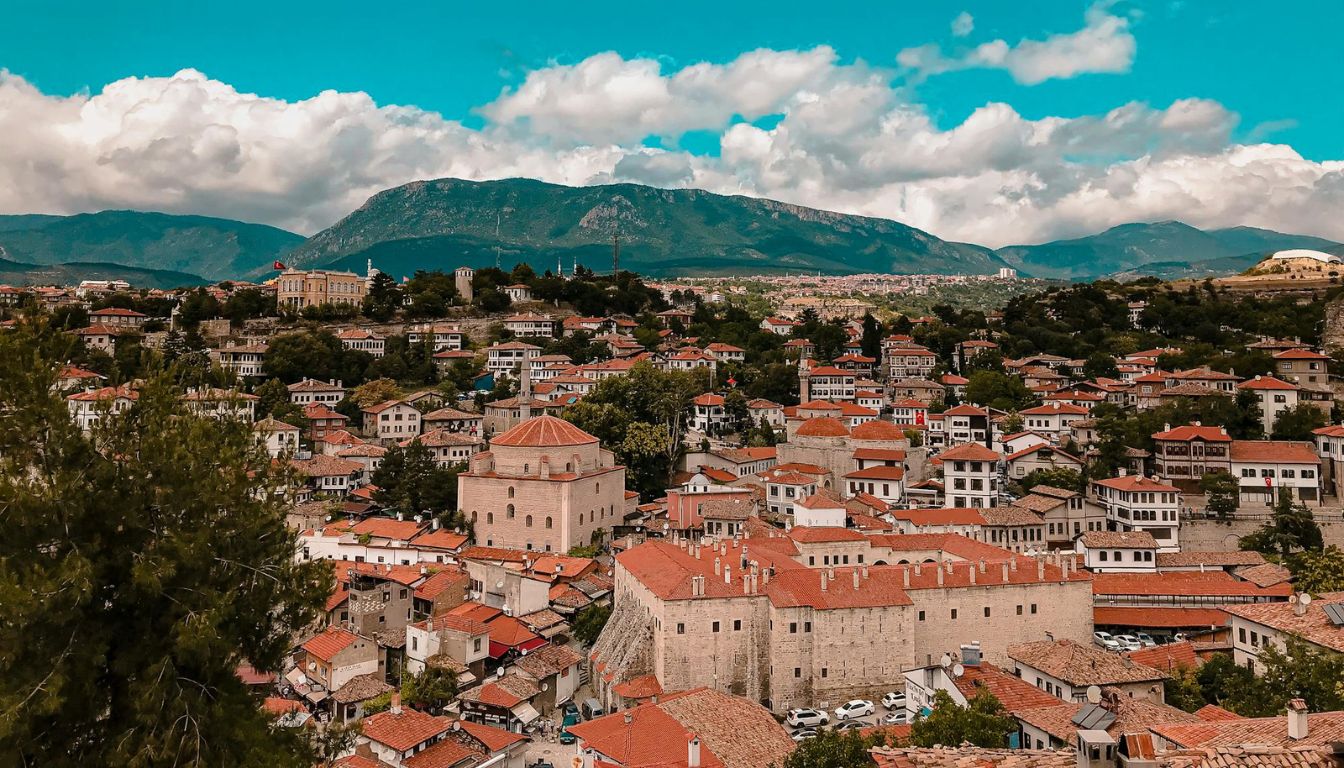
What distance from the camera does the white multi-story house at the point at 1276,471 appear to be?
39562 mm

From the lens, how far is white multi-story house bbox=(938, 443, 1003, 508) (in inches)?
1612

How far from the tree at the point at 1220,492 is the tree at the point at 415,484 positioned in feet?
106

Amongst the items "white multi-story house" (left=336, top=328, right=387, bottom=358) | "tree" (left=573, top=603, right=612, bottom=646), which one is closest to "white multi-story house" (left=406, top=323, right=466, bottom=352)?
"white multi-story house" (left=336, top=328, right=387, bottom=358)

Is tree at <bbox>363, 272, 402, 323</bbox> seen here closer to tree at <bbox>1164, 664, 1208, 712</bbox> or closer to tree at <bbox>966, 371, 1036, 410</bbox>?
tree at <bbox>966, 371, 1036, 410</bbox>

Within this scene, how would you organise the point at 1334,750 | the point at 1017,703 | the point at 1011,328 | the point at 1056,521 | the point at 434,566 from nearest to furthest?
the point at 1334,750 < the point at 1017,703 < the point at 434,566 < the point at 1056,521 < the point at 1011,328

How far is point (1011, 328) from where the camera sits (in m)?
74.6

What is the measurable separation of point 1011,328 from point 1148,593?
148ft

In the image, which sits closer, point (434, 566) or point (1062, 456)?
point (434, 566)

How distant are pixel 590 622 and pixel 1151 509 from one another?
78.8ft

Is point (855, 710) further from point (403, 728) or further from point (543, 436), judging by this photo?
point (543, 436)

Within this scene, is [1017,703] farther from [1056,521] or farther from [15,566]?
[15,566]

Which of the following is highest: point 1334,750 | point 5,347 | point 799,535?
point 5,347

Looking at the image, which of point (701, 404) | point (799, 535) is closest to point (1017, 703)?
point (799, 535)

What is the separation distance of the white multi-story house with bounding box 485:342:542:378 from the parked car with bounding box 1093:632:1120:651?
148 feet
